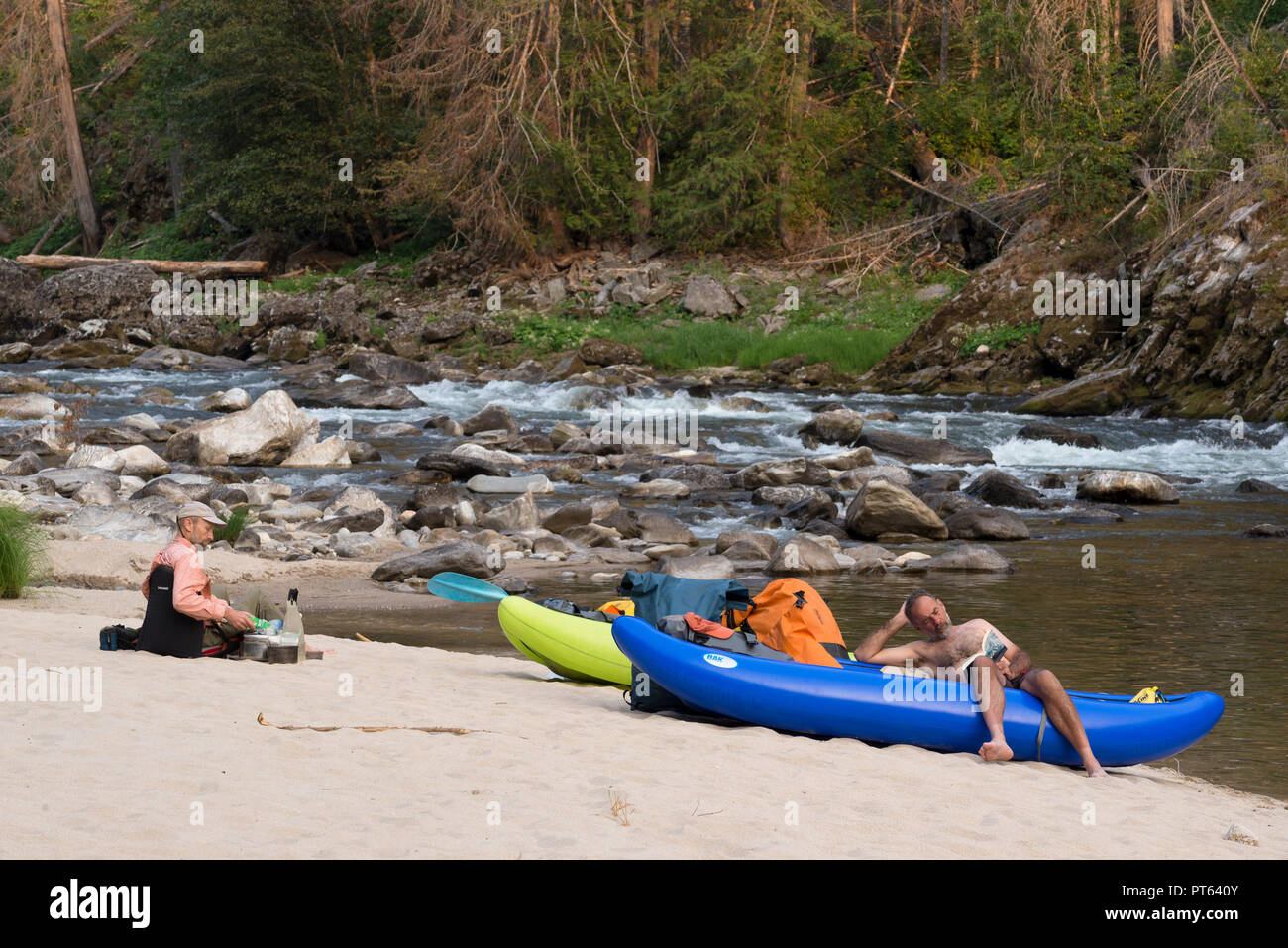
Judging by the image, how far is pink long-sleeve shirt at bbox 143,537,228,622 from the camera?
655 cm

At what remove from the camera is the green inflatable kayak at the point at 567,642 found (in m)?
6.89

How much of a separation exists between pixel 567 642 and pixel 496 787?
2.37 m

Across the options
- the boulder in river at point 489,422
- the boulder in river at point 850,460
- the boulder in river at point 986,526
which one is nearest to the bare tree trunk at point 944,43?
the boulder in river at point 489,422

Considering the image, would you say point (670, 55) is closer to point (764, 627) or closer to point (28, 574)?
point (28, 574)

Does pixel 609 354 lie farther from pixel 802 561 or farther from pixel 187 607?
Answer: pixel 187 607

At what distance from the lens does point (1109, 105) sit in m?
22.0

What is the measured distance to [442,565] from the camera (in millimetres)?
9984

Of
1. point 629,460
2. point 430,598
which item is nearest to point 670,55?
point 629,460

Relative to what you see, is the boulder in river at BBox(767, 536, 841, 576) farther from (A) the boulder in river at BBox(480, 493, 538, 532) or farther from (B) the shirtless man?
(B) the shirtless man

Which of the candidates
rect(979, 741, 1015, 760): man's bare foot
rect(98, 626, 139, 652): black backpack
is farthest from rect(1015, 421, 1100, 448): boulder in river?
rect(98, 626, 139, 652): black backpack

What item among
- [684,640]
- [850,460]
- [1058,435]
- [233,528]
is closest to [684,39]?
[1058,435]

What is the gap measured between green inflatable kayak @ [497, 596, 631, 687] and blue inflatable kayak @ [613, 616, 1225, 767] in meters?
1.09

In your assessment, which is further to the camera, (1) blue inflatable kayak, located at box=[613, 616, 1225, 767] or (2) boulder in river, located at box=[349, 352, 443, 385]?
(2) boulder in river, located at box=[349, 352, 443, 385]

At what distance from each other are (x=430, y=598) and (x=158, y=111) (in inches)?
1131
